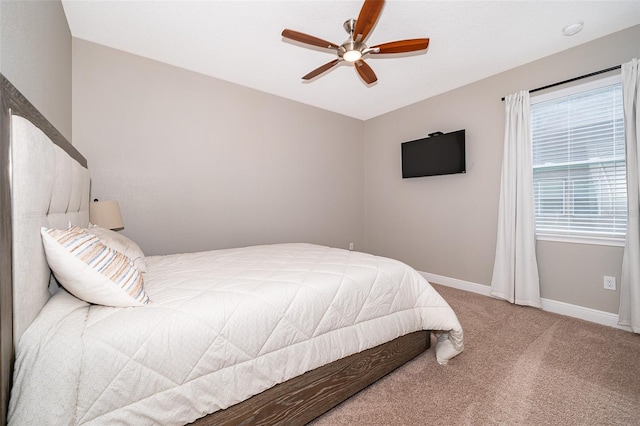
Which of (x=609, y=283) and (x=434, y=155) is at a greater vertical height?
(x=434, y=155)

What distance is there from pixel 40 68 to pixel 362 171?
407 cm

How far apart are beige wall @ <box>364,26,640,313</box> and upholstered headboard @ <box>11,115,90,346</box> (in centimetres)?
386

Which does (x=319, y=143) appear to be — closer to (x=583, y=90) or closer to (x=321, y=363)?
(x=583, y=90)

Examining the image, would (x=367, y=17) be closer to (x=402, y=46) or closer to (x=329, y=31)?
(x=402, y=46)

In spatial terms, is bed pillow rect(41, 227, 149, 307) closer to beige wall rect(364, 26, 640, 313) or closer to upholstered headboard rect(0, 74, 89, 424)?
upholstered headboard rect(0, 74, 89, 424)

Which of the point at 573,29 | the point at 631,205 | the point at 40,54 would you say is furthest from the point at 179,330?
the point at 573,29

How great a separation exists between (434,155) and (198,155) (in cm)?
303

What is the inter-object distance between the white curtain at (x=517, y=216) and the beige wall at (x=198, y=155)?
2317mm

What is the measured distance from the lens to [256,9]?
2.15 m

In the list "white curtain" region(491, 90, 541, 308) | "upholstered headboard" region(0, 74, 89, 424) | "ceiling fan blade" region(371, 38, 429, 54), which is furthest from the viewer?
"white curtain" region(491, 90, 541, 308)

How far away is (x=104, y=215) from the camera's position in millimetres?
2291

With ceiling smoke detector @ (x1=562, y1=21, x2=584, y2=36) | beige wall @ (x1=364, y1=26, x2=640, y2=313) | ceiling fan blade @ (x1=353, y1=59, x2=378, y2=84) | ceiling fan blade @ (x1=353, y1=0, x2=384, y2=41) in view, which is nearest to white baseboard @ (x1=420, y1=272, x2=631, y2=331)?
beige wall @ (x1=364, y1=26, x2=640, y2=313)

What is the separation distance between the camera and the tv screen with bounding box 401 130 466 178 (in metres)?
3.47

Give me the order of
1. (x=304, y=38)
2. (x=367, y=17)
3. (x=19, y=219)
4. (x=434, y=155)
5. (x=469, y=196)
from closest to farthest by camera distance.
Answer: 1. (x=19, y=219)
2. (x=367, y=17)
3. (x=304, y=38)
4. (x=469, y=196)
5. (x=434, y=155)
